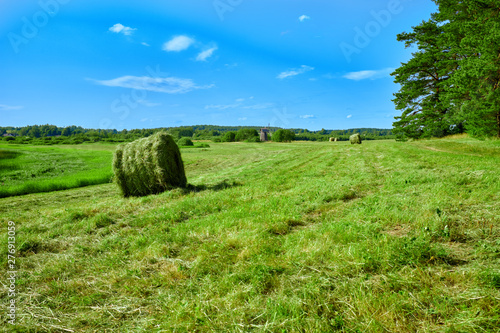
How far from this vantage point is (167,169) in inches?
406

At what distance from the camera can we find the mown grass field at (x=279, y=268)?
2363 mm

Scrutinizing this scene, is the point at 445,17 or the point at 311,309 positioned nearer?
the point at 311,309

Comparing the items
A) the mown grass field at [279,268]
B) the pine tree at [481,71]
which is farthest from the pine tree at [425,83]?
the mown grass field at [279,268]

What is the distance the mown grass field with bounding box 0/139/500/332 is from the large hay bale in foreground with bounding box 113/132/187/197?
13.2ft

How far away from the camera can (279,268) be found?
3244mm

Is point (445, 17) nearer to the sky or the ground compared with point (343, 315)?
nearer to the sky

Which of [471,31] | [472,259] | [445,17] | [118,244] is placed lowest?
[118,244]

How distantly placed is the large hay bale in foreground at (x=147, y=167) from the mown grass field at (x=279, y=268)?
4017 mm

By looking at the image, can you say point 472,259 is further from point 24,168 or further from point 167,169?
point 24,168

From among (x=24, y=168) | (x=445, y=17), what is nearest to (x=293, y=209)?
(x=24, y=168)

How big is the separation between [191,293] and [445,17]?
150 feet

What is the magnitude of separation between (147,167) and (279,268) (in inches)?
343

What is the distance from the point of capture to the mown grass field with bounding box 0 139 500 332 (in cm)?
236

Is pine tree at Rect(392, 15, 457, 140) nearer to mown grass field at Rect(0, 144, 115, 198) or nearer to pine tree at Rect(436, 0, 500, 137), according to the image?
pine tree at Rect(436, 0, 500, 137)
